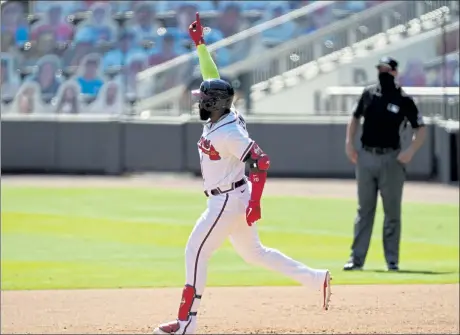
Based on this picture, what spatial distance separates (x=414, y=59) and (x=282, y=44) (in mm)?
3871

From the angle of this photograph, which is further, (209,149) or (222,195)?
(222,195)

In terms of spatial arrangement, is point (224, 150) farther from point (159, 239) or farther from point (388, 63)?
point (159, 239)

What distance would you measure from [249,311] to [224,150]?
6.71ft

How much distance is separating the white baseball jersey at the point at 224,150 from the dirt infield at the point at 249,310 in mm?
1220

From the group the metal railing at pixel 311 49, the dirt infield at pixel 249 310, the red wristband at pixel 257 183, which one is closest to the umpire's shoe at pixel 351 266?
the dirt infield at pixel 249 310

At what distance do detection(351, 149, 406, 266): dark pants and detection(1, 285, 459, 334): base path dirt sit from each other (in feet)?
3.46

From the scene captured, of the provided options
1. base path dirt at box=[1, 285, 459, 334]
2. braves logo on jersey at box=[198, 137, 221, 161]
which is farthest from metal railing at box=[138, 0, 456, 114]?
braves logo on jersey at box=[198, 137, 221, 161]

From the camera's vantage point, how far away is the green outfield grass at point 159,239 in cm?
1034

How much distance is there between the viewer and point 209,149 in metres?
6.70

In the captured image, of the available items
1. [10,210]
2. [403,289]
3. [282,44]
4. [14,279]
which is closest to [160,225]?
[10,210]

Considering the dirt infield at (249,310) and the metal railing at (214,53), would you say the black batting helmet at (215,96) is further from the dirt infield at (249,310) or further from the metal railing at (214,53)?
the metal railing at (214,53)

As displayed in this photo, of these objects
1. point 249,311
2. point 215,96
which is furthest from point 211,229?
point 249,311

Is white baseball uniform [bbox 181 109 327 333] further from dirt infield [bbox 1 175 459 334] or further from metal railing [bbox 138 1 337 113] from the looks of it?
metal railing [bbox 138 1 337 113]

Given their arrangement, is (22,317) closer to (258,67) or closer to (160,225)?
(160,225)
